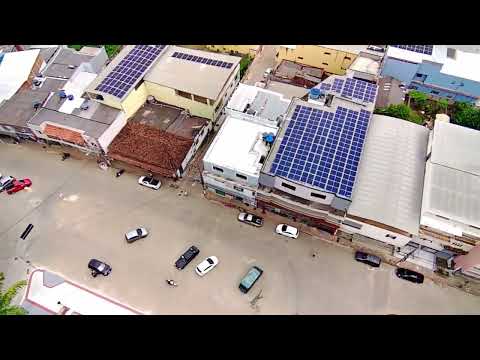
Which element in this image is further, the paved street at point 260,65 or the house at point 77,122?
the paved street at point 260,65

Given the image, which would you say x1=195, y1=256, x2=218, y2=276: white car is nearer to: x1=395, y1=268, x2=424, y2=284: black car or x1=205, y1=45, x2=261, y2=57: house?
x1=395, y1=268, x2=424, y2=284: black car

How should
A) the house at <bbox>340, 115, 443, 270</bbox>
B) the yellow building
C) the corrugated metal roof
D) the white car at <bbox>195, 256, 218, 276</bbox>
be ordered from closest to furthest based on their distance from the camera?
1. the house at <bbox>340, 115, 443, 270</bbox>
2. the corrugated metal roof
3. the white car at <bbox>195, 256, 218, 276</bbox>
4. the yellow building

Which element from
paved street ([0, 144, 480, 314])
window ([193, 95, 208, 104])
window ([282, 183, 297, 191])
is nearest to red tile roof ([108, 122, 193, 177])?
paved street ([0, 144, 480, 314])

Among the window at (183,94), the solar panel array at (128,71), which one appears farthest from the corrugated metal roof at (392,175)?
the solar panel array at (128,71)

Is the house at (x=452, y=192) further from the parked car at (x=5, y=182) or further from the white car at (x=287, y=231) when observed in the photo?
the parked car at (x=5, y=182)

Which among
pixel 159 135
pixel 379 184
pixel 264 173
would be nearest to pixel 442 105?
pixel 379 184

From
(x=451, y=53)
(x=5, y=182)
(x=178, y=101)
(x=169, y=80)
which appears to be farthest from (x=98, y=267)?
(x=451, y=53)
